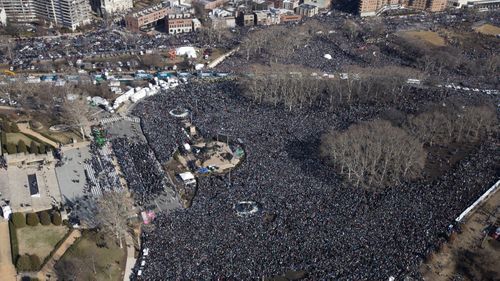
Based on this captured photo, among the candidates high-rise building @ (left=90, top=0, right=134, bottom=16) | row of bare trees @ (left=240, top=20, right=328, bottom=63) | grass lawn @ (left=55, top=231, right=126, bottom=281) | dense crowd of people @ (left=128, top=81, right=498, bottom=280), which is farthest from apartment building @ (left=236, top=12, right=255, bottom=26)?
grass lawn @ (left=55, top=231, right=126, bottom=281)

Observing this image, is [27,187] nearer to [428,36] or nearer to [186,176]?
[186,176]

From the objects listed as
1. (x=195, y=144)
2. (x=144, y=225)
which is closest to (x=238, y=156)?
(x=195, y=144)

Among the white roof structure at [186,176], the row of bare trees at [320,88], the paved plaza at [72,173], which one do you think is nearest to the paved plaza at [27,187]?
the paved plaza at [72,173]

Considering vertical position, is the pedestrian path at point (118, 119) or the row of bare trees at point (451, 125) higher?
the row of bare trees at point (451, 125)

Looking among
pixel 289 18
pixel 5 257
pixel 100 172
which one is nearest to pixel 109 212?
pixel 5 257

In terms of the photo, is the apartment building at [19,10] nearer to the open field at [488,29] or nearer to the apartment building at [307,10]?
the apartment building at [307,10]

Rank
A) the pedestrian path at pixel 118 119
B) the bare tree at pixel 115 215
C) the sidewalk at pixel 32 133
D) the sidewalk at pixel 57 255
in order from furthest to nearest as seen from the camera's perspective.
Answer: the pedestrian path at pixel 118 119 < the sidewalk at pixel 32 133 < the bare tree at pixel 115 215 < the sidewalk at pixel 57 255
